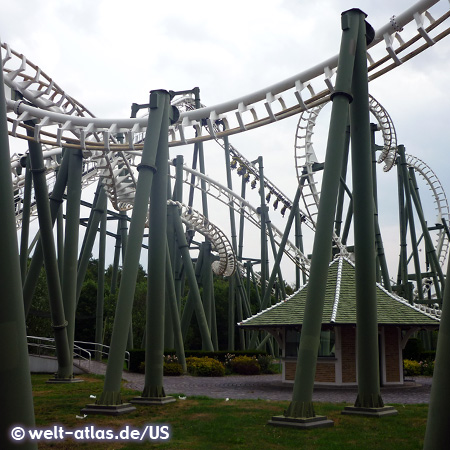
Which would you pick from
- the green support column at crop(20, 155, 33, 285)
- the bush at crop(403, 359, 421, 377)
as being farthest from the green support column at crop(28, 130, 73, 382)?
the bush at crop(403, 359, 421, 377)

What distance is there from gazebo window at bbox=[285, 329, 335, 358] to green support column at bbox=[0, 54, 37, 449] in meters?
14.3

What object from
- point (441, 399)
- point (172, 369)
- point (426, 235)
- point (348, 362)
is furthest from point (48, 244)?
point (426, 235)

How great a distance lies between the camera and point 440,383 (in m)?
3.41

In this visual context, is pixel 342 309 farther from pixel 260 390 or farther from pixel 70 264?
pixel 70 264

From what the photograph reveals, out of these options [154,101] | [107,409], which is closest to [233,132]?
[154,101]

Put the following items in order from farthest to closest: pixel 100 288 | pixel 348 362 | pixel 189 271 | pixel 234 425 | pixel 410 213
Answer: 1. pixel 410 213
2. pixel 100 288
3. pixel 189 271
4. pixel 348 362
5. pixel 234 425

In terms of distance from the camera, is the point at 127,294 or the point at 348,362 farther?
the point at 348,362

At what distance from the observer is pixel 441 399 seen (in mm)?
3369

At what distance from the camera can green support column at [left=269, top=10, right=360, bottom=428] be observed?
9.01 metres

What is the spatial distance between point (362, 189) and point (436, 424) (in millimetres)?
7562

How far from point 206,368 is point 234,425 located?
11623 mm

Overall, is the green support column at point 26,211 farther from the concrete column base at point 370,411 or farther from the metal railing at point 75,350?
the concrete column base at point 370,411

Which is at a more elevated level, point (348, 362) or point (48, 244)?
point (48, 244)

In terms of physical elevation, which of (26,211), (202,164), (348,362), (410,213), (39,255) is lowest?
(348,362)
